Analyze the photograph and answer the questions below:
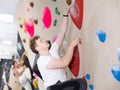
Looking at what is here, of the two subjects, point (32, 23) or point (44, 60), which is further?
point (32, 23)

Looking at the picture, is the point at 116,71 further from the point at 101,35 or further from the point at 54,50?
the point at 54,50

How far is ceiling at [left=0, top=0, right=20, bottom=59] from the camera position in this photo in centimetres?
532

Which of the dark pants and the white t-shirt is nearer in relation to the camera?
the dark pants

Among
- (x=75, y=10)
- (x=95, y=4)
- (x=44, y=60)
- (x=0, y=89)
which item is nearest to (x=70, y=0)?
(x=75, y=10)

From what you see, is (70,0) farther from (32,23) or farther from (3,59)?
(3,59)

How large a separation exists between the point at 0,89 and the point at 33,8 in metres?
7.46

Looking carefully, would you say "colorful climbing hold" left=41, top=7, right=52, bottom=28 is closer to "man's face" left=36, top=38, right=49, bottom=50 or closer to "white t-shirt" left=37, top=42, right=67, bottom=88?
"man's face" left=36, top=38, right=49, bottom=50

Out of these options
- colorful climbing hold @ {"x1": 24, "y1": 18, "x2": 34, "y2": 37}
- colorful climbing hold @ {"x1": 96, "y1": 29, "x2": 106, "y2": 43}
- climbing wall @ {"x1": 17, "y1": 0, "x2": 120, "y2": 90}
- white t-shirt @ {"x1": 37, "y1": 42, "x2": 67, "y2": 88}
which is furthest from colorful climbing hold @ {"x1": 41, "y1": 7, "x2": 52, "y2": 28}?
colorful climbing hold @ {"x1": 96, "y1": 29, "x2": 106, "y2": 43}

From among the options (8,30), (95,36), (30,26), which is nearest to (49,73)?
(95,36)

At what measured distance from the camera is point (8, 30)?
24.2 feet

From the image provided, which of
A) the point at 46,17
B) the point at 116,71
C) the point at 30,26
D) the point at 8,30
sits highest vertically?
the point at 46,17

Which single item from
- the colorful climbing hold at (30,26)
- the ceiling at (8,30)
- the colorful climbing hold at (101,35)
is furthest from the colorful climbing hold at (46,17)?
the ceiling at (8,30)

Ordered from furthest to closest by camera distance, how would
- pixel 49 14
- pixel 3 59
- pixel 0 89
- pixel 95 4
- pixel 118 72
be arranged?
pixel 3 59
pixel 0 89
pixel 49 14
pixel 95 4
pixel 118 72

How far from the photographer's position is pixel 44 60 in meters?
2.33
